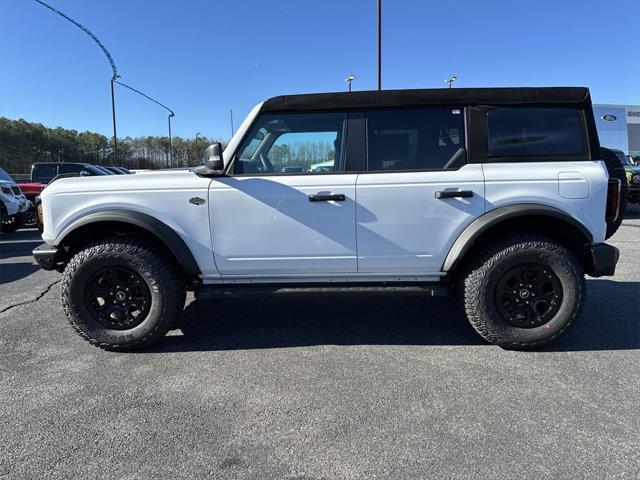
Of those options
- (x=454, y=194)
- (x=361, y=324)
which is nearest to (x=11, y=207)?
(x=361, y=324)

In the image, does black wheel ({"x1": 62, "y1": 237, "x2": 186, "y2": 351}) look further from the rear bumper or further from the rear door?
the rear door

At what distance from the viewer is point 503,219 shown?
10.6ft

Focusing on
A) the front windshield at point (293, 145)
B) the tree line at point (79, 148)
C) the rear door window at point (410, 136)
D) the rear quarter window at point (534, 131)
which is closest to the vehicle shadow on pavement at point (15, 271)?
the front windshield at point (293, 145)

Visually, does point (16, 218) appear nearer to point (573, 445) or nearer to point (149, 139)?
point (573, 445)

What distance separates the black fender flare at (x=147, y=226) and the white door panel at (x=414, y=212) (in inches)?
54.4

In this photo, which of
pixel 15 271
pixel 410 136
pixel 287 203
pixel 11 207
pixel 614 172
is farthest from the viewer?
pixel 11 207

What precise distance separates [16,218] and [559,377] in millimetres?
12163

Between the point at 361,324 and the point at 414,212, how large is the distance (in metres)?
1.26

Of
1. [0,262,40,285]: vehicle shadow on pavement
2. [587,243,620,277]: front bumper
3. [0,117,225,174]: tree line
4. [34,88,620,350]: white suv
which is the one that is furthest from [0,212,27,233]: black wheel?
Answer: [0,117,225,174]: tree line

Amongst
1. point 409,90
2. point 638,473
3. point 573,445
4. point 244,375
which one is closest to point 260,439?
point 244,375

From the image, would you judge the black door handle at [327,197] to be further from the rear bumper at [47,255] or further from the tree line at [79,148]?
the tree line at [79,148]

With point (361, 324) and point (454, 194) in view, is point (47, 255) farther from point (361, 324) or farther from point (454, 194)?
point (454, 194)

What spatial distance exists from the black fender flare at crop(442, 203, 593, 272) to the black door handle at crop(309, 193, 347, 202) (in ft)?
3.16

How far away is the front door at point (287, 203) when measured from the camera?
3350 mm
